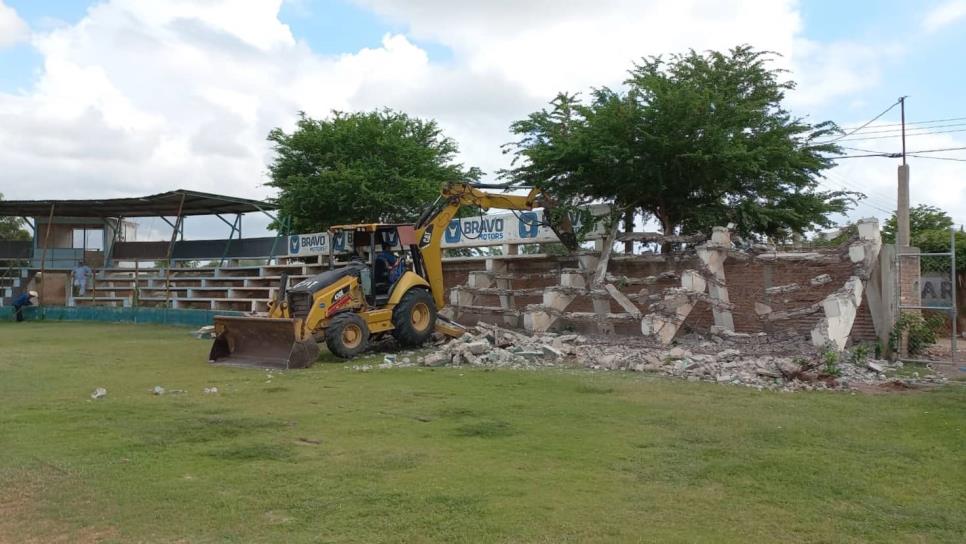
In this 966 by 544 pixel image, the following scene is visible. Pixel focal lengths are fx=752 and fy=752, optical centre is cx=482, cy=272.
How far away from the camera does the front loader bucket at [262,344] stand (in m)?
13.3

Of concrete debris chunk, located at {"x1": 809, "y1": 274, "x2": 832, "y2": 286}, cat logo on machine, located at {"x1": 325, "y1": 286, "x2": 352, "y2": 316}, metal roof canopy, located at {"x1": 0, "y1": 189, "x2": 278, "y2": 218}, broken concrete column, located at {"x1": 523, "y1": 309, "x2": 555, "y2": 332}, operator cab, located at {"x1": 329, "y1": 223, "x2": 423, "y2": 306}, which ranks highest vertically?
metal roof canopy, located at {"x1": 0, "y1": 189, "x2": 278, "y2": 218}

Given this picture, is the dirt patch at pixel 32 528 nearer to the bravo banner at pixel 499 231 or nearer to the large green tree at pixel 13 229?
the bravo banner at pixel 499 231

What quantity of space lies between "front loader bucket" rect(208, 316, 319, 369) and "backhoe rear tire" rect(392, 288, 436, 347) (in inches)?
81.3

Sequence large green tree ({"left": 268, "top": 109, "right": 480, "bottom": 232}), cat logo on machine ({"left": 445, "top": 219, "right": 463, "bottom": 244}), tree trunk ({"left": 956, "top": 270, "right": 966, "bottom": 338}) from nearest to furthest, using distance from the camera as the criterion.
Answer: tree trunk ({"left": 956, "top": 270, "right": 966, "bottom": 338})
cat logo on machine ({"left": 445, "top": 219, "right": 463, "bottom": 244})
large green tree ({"left": 268, "top": 109, "right": 480, "bottom": 232})

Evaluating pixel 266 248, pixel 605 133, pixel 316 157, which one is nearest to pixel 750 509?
pixel 605 133

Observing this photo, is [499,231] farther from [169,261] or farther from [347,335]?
[169,261]

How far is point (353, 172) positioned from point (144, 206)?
39.0 ft

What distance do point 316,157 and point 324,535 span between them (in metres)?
24.3

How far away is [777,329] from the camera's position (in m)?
15.1

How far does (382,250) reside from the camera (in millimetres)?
16219

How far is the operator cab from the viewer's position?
15711mm

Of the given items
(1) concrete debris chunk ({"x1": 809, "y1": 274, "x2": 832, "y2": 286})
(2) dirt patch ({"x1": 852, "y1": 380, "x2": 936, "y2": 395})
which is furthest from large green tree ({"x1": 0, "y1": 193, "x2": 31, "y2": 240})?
(2) dirt patch ({"x1": 852, "y1": 380, "x2": 936, "y2": 395})

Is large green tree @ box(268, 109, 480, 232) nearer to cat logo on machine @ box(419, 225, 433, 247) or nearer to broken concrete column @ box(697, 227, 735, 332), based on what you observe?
cat logo on machine @ box(419, 225, 433, 247)

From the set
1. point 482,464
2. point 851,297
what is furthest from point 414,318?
point 482,464
